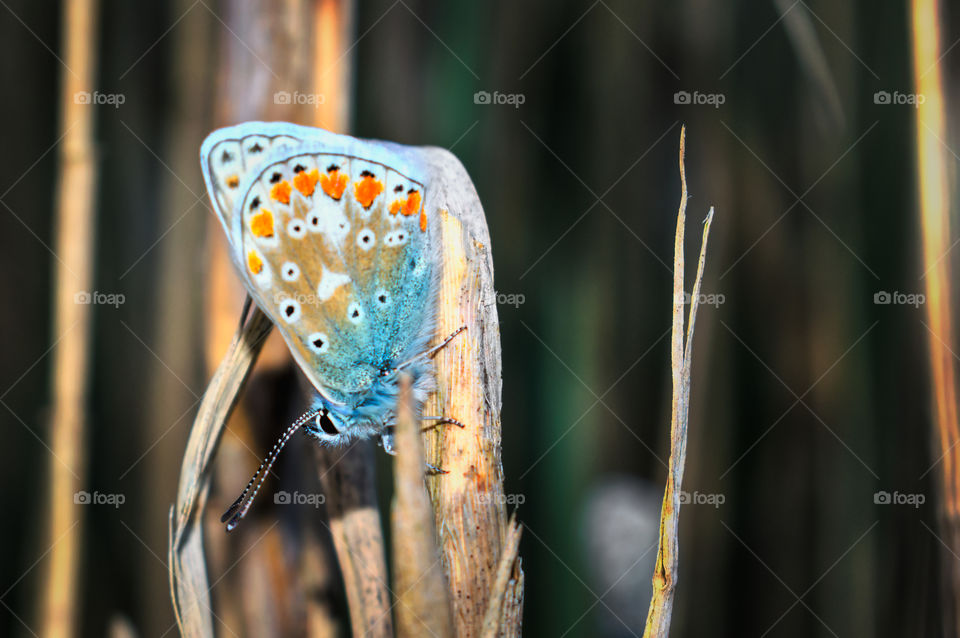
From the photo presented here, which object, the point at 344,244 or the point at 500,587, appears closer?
the point at 500,587

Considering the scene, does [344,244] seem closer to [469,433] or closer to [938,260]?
[469,433]

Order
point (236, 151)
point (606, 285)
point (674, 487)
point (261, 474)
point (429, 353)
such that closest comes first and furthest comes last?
point (674, 487) < point (429, 353) < point (236, 151) < point (261, 474) < point (606, 285)

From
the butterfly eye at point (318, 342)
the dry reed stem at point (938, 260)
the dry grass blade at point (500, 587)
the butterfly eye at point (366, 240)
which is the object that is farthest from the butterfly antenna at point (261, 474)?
the dry reed stem at point (938, 260)

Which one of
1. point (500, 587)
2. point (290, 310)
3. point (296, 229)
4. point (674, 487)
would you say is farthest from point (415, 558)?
point (296, 229)

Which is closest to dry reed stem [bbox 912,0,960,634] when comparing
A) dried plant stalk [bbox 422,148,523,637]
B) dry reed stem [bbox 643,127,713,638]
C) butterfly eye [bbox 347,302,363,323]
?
dry reed stem [bbox 643,127,713,638]

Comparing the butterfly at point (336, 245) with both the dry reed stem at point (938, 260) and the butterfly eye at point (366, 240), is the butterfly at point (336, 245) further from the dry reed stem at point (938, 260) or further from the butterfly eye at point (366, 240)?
the dry reed stem at point (938, 260)

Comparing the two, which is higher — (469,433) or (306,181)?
(306,181)

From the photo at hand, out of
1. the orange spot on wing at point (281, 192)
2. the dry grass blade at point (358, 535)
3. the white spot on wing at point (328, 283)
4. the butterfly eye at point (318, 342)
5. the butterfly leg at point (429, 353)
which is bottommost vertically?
the dry grass blade at point (358, 535)
